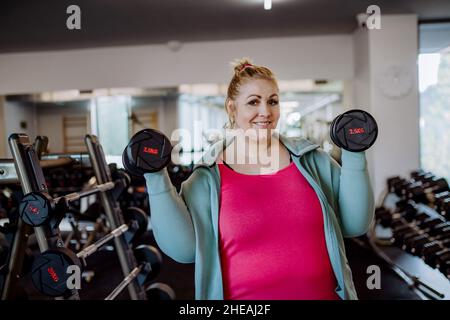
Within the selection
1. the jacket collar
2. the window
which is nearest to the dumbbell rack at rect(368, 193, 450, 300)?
the window

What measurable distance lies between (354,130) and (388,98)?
1.70 metres

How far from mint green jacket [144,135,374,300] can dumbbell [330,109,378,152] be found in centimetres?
3

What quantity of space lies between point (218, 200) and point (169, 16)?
1337 mm

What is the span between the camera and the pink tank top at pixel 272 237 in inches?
26.3

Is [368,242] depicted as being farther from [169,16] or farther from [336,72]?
[169,16]

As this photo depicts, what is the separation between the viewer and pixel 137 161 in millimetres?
564

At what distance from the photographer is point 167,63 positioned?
308cm

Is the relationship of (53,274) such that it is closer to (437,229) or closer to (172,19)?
(172,19)

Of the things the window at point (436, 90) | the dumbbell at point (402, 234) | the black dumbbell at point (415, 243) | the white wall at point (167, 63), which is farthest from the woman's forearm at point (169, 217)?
the dumbbell at point (402, 234)

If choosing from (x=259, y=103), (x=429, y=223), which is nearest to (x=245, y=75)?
(x=259, y=103)

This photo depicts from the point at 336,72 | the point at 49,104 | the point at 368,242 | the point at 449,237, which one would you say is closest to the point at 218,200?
the point at 49,104

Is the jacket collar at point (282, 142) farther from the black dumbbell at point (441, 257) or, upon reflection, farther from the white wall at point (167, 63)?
the black dumbbell at point (441, 257)

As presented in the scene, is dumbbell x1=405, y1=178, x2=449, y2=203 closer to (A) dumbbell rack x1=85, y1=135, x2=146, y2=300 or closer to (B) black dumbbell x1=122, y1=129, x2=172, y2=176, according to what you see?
(A) dumbbell rack x1=85, y1=135, x2=146, y2=300

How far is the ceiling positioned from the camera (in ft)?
3.73
